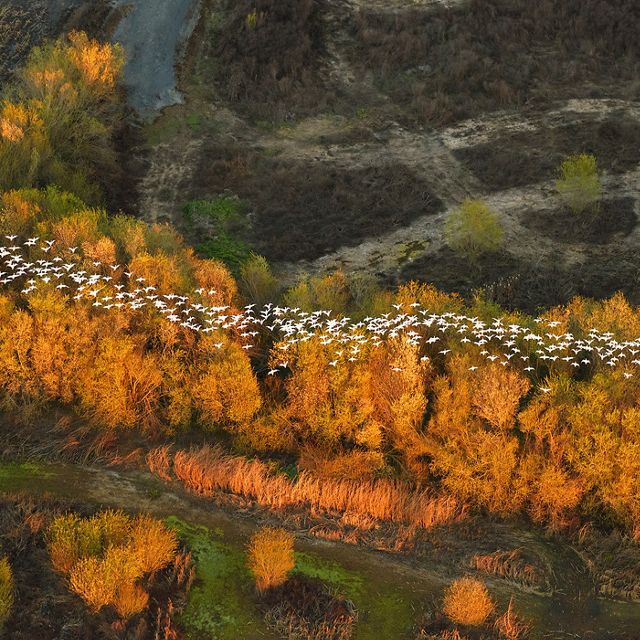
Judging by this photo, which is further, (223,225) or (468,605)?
(223,225)

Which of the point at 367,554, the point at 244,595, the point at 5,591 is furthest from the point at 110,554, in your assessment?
the point at 367,554

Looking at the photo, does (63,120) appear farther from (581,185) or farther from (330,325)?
(581,185)

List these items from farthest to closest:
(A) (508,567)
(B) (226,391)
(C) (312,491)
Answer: (B) (226,391) → (C) (312,491) → (A) (508,567)

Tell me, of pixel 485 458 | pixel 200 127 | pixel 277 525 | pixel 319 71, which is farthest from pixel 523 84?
pixel 277 525

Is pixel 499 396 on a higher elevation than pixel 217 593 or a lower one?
higher

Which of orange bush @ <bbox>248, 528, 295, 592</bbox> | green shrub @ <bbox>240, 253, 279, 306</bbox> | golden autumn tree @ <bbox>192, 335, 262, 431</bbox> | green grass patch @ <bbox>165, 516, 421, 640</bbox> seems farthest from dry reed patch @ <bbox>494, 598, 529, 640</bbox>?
green shrub @ <bbox>240, 253, 279, 306</bbox>

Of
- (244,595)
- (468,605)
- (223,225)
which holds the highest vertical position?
(223,225)
